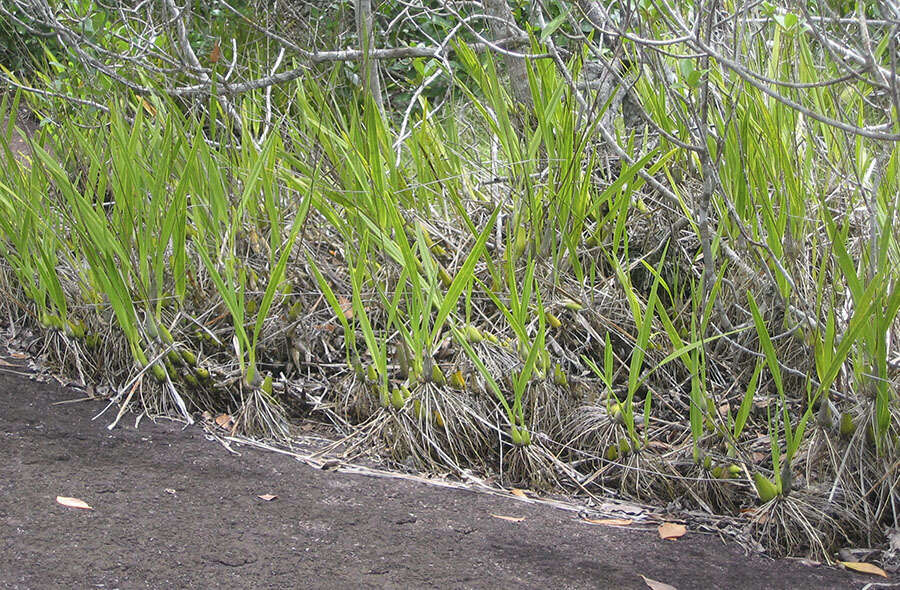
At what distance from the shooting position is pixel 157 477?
1865mm

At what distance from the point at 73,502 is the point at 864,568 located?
1592 millimetres

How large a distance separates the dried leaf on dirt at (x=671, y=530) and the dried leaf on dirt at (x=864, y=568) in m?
0.33

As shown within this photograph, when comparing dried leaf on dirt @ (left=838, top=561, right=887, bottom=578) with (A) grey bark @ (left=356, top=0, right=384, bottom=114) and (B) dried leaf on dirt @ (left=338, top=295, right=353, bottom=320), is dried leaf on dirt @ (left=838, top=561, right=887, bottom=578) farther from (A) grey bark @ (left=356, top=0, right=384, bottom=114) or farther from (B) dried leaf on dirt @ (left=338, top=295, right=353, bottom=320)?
(A) grey bark @ (left=356, top=0, right=384, bottom=114)

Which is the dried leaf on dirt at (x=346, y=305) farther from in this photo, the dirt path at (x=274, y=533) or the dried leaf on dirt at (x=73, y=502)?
the dried leaf on dirt at (x=73, y=502)

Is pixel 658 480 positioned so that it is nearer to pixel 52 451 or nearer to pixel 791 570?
pixel 791 570

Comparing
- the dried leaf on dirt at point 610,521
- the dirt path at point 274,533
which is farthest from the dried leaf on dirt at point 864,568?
the dried leaf on dirt at point 610,521

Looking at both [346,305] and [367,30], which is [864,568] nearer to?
[346,305]

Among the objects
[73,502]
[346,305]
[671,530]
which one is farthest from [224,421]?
[671,530]

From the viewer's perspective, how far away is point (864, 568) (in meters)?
1.78

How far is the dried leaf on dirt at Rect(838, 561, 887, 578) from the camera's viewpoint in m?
1.76

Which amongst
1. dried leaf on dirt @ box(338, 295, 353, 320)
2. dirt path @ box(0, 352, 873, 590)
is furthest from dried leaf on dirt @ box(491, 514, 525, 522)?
dried leaf on dirt @ box(338, 295, 353, 320)

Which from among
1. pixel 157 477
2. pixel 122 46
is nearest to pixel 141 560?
pixel 157 477

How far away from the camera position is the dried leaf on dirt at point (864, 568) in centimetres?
176

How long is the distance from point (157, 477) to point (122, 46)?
9.50 ft
